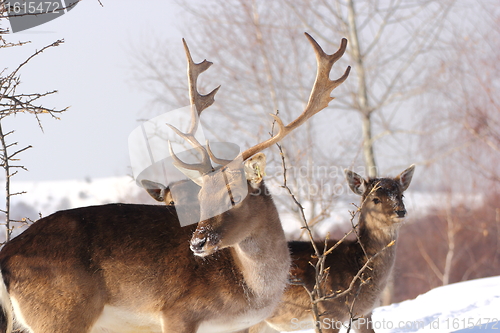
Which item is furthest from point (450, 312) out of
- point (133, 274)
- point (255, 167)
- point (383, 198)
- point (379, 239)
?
point (133, 274)

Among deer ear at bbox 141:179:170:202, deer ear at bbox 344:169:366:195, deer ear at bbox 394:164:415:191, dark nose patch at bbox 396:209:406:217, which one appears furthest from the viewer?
deer ear at bbox 141:179:170:202

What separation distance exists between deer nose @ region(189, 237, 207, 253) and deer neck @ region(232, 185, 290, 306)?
0.62 m

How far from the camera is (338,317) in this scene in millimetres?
6004

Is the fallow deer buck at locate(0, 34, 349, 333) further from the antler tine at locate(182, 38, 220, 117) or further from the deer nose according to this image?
the antler tine at locate(182, 38, 220, 117)

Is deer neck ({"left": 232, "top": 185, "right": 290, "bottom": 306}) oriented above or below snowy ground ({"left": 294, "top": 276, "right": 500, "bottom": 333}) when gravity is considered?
above

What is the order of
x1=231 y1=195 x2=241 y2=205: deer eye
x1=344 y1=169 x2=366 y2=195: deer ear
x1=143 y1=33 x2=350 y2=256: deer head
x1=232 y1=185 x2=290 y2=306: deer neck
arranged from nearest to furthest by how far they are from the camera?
x1=143 y1=33 x2=350 y2=256: deer head, x1=231 y1=195 x2=241 y2=205: deer eye, x1=232 y1=185 x2=290 y2=306: deer neck, x1=344 y1=169 x2=366 y2=195: deer ear

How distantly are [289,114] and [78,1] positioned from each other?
34.1ft

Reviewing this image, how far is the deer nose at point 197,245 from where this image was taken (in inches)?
170

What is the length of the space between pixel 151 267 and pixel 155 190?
2521mm

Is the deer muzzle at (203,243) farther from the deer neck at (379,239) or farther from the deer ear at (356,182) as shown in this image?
the deer ear at (356,182)

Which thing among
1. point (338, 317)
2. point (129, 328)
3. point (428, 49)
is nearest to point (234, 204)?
point (129, 328)

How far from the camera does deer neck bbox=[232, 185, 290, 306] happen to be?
4848 millimetres

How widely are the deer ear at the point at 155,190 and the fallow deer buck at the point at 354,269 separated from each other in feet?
5.71

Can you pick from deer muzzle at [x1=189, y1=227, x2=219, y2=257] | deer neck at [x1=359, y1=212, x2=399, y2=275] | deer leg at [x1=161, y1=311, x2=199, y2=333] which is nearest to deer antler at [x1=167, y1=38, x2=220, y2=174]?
deer muzzle at [x1=189, y1=227, x2=219, y2=257]
